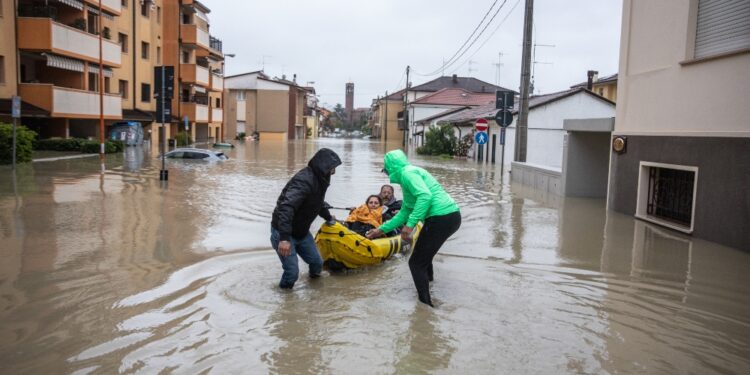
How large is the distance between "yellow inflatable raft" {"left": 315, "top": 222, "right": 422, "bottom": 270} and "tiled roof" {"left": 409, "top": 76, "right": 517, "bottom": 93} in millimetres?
82303

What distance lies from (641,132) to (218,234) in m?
8.84

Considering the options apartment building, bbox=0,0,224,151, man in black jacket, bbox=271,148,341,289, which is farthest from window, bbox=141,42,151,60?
man in black jacket, bbox=271,148,341,289

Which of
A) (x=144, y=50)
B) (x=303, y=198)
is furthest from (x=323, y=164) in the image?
(x=144, y=50)

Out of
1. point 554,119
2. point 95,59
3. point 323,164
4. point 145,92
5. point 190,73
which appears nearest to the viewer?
point 323,164

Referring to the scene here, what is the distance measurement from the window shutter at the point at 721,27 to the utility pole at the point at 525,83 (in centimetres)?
882

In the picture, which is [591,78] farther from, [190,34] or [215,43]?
[215,43]

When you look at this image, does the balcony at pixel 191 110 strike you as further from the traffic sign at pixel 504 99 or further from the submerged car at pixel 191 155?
the traffic sign at pixel 504 99

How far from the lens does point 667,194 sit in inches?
504

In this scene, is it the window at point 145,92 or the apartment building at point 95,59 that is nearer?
the apartment building at point 95,59

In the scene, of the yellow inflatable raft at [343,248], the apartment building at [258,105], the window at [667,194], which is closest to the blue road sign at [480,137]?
the window at [667,194]

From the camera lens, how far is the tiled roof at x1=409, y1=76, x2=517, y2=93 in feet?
294

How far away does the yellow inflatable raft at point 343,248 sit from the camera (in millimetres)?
7977

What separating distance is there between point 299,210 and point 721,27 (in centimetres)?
856

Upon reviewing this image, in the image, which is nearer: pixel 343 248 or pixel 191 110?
pixel 343 248
